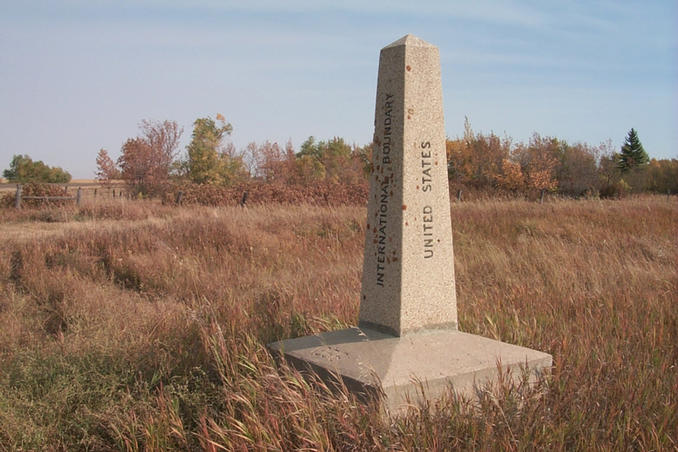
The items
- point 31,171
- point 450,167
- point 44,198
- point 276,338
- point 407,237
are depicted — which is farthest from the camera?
point 31,171

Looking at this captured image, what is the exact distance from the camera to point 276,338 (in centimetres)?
427

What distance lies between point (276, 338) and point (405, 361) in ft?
4.38

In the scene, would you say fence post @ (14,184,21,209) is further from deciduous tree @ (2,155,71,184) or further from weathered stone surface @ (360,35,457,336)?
deciduous tree @ (2,155,71,184)

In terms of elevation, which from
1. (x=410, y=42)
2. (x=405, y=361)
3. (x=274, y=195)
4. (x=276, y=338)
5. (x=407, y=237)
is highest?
(x=410, y=42)

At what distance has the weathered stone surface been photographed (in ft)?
12.1

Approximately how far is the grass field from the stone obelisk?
1.62 ft

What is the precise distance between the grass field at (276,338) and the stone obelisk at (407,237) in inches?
19.4

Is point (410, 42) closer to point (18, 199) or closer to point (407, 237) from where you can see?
point (407, 237)

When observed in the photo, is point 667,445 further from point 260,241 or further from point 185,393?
point 260,241

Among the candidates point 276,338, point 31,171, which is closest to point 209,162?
point 276,338

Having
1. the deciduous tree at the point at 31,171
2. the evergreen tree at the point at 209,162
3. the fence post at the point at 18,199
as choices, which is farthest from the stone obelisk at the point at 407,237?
the deciduous tree at the point at 31,171

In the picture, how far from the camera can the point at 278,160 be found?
47.3 m

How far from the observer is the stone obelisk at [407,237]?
3596 millimetres

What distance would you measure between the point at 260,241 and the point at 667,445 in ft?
25.8
